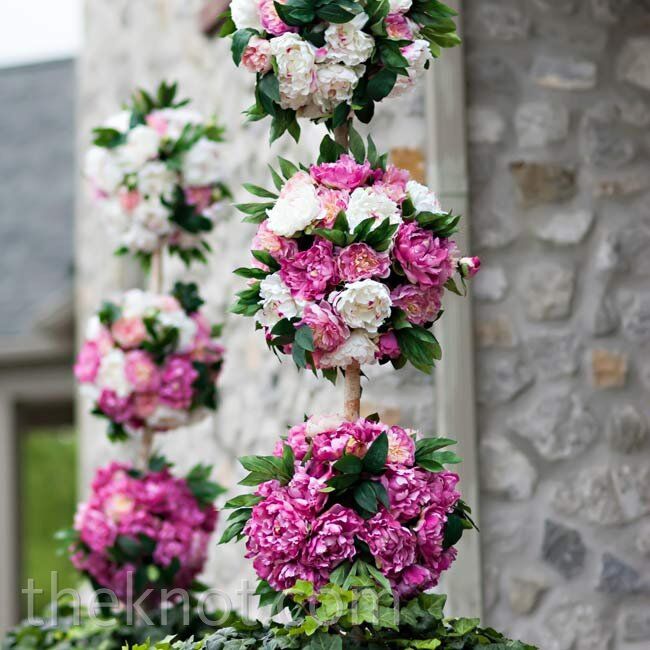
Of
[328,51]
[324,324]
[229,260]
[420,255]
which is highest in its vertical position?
[328,51]

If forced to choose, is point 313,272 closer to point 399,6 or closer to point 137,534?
point 399,6

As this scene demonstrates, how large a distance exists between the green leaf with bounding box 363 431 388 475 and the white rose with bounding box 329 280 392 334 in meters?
0.18

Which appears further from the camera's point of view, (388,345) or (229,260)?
(229,260)

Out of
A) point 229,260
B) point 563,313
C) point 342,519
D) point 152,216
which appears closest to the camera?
point 342,519

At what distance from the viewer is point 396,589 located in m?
2.01

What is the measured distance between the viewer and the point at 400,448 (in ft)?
6.64

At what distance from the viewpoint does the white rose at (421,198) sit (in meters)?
2.06

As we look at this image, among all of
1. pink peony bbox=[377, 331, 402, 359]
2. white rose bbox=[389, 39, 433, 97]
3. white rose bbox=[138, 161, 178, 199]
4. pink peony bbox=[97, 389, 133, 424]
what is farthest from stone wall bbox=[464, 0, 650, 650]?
pink peony bbox=[377, 331, 402, 359]

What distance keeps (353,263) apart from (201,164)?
1350 millimetres

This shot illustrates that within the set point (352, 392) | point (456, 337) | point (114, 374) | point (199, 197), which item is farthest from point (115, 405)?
point (352, 392)

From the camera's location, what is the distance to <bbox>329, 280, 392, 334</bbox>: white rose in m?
1.95

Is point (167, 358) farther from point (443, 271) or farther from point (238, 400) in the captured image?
point (443, 271)

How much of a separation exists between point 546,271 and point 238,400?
4.20 feet

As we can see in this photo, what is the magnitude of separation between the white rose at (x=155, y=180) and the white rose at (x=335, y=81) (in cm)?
118
